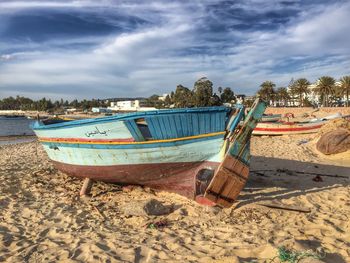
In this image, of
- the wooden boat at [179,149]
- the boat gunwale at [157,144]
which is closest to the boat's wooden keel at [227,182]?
the wooden boat at [179,149]

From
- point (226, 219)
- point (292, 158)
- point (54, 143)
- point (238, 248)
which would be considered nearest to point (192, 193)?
point (226, 219)

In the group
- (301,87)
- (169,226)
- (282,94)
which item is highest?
(301,87)

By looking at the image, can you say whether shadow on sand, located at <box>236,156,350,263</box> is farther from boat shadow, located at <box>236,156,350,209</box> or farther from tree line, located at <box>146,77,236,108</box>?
tree line, located at <box>146,77,236,108</box>

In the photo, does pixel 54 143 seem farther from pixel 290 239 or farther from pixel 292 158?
pixel 292 158

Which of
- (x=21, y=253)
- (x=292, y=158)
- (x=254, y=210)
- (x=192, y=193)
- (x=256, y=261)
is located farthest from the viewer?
(x=292, y=158)

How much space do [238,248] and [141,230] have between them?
1.74m

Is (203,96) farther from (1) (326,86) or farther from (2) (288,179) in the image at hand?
(2) (288,179)

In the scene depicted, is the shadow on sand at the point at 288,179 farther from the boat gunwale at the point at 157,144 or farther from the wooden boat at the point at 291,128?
the wooden boat at the point at 291,128

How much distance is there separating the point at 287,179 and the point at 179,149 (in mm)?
3989

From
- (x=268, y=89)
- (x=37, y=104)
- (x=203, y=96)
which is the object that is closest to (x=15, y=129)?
(x=203, y=96)

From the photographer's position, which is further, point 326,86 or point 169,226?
point 326,86

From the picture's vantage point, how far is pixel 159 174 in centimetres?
740

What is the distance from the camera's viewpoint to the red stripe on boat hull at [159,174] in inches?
280

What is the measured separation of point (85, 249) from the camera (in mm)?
4832
